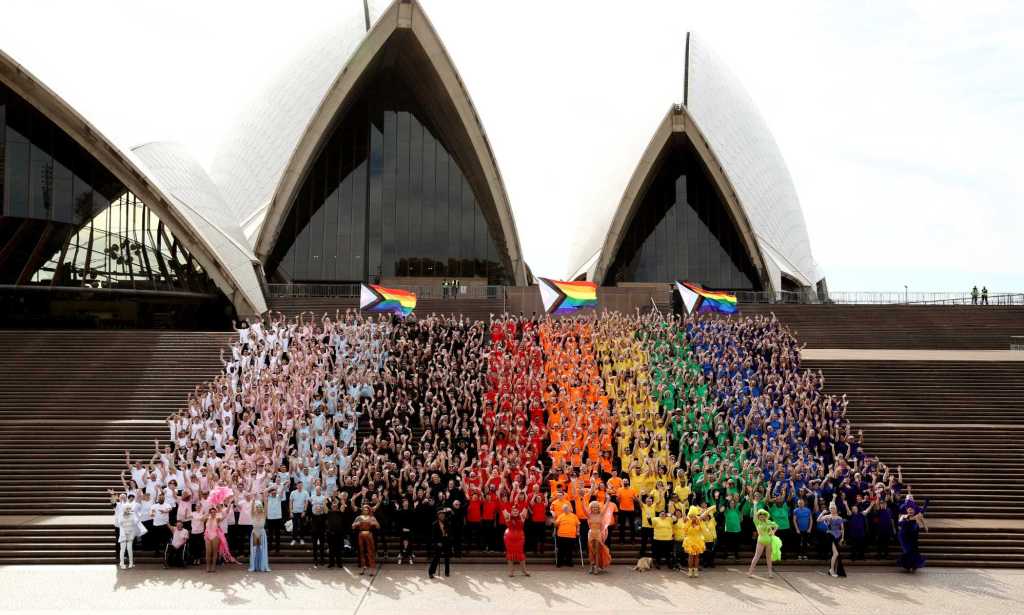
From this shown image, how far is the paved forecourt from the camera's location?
30.0 feet

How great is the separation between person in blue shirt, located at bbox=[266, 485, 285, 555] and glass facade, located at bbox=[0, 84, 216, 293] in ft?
52.3

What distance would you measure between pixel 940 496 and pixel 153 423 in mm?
13717

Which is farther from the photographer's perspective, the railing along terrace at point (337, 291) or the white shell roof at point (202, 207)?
the railing along terrace at point (337, 291)

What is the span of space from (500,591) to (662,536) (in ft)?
7.53

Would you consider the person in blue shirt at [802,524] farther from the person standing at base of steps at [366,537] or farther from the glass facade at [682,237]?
the glass facade at [682,237]

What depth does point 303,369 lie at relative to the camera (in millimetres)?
15359

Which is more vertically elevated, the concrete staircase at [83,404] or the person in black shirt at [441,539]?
the concrete staircase at [83,404]

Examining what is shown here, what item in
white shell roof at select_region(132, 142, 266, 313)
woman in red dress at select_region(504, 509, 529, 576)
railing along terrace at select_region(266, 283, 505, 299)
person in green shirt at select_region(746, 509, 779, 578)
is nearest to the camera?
woman in red dress at select_region(504, 509, 529, 576)

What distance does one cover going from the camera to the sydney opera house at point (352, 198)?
24500mm

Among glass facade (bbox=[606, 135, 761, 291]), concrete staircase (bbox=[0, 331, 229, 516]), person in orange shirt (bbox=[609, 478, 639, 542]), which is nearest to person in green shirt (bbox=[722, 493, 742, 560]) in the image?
person in orange shirt (bbox=[609, 478, 639, 542])

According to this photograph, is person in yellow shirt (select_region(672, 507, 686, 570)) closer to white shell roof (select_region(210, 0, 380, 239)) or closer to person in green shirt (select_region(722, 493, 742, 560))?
person in green shirt (select_region(722, 493, 742, 560))

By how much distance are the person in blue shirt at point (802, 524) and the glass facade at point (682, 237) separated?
24.2 m

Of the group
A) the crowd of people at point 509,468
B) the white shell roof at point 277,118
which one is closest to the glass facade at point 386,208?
the white shell roof at point 277,118

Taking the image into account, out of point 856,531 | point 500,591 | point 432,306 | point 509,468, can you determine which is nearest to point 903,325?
point 432,306
